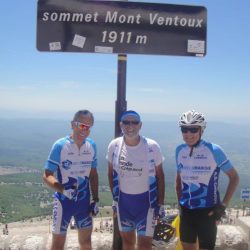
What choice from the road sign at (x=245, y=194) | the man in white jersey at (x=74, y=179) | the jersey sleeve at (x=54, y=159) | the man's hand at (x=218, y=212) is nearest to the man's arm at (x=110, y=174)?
the man in white jersey at (x=74, y=179)

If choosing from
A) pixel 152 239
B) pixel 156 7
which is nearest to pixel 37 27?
pixel 156 7

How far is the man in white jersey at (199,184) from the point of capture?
4.35 meters

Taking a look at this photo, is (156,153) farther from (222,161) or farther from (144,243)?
(144,243)

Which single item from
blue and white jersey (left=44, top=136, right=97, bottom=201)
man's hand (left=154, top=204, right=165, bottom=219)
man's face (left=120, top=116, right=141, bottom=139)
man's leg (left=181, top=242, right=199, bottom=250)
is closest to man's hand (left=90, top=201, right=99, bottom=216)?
blue and white jersey (left=44, top=136, right=97, bottom=201)

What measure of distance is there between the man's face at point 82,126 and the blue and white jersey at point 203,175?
1282 mm

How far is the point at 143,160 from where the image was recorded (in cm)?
446

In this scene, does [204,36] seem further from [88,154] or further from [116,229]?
[116,229]

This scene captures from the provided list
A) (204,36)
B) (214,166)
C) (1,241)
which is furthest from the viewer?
(1,241)

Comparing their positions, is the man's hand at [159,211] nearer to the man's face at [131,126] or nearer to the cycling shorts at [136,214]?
the cycling shorts at [136,214]

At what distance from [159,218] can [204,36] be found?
2300mm

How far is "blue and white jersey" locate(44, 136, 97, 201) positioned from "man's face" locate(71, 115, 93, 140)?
13 centimetres

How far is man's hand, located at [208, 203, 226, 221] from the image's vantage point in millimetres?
4270

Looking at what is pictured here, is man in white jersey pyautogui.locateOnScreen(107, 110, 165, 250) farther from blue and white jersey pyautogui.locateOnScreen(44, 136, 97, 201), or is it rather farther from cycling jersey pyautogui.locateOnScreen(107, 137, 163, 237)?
blue and white jersey pyautogui.locateOnScreen(44, 136, 97, 201)

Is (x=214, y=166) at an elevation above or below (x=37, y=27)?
below
